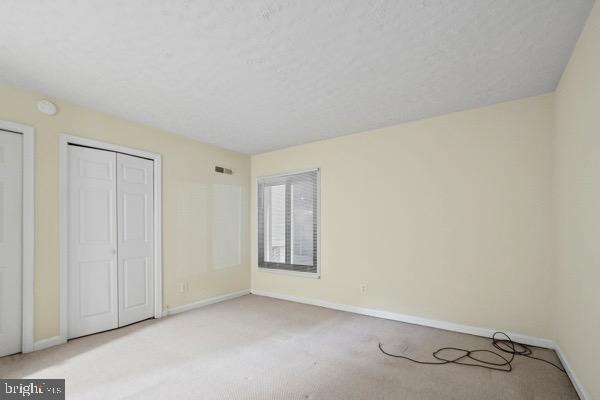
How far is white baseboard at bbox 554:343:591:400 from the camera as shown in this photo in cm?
201

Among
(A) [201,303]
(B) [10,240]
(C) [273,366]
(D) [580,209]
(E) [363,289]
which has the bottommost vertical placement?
(A) [201,303]

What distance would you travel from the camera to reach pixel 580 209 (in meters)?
2.07

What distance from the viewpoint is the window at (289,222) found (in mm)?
4664

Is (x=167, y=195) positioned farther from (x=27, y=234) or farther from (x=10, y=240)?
(x=10, y=240)

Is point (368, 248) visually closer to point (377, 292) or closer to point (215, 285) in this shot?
point (377, 292)

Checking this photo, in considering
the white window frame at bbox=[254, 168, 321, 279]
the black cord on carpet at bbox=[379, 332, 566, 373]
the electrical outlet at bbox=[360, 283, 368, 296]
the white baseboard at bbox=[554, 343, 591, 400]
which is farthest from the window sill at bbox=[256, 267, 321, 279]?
the white baseboard at bbox=[554, 343, 591, 400]

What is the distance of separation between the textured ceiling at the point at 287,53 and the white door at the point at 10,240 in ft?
2.20

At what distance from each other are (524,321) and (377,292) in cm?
160

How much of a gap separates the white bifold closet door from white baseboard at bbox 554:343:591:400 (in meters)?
4.45

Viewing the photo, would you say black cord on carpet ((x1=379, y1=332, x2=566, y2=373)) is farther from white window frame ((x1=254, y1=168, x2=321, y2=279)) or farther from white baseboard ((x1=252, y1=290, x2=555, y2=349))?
white window frame ((x1=254, y1=168, x2=321, y2=279))

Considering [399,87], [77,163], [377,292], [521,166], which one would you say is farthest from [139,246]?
[521,166]

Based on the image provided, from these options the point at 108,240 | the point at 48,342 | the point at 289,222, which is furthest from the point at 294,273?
the point at 48,342

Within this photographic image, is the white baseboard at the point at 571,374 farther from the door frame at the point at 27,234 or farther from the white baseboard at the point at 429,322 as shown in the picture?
the door frame at the point at 27,234

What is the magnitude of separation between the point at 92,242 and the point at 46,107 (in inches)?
60.0
